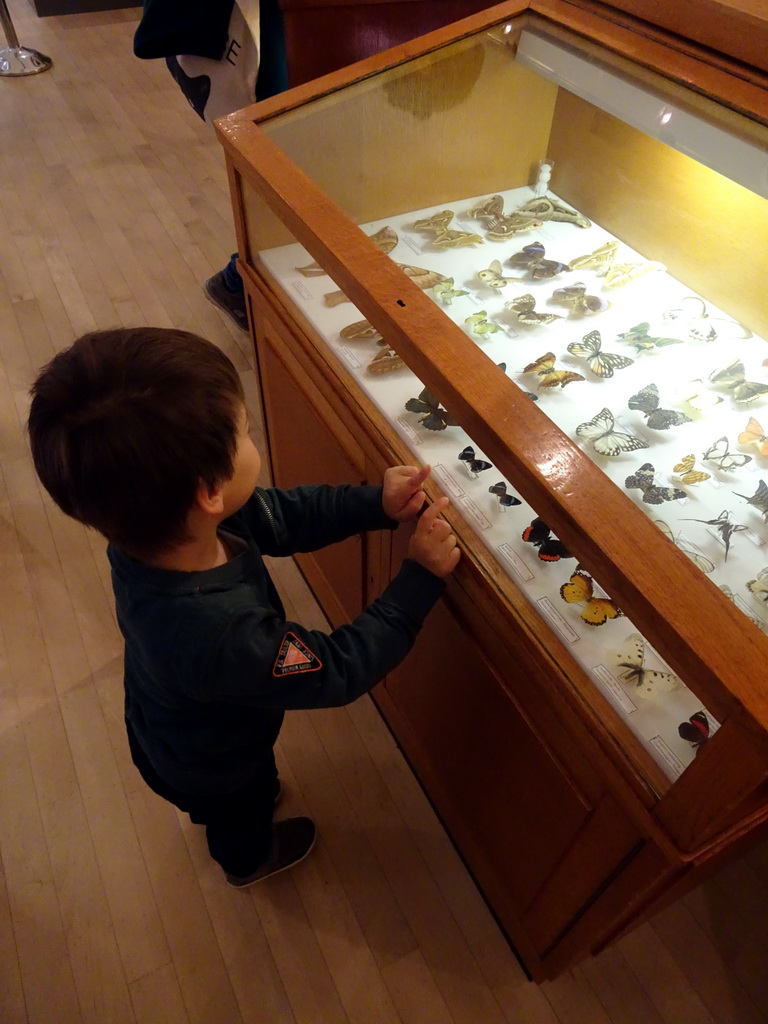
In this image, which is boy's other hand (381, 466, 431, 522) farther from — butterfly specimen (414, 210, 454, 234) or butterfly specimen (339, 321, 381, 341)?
butterfly specimen (414, 210, 454, 234)

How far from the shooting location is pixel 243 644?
28.5 inches

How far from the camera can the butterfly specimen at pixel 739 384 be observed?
1.02 meters

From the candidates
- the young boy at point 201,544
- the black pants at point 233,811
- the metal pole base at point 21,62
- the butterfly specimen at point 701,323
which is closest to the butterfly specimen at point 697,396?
the butterfly specimen at point 701,323

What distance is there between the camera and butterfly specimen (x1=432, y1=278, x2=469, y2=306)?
1.03m

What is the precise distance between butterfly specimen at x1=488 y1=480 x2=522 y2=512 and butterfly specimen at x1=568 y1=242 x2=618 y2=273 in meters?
0.54

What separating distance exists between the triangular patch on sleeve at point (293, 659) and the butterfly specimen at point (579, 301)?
28.7 inches

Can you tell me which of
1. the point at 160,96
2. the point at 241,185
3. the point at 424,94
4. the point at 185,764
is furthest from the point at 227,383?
the point at 160,96

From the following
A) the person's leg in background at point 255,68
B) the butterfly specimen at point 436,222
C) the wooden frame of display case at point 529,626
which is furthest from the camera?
the person's leg in background at point 255,68

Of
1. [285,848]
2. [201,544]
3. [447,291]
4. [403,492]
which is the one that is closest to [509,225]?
[447,291]

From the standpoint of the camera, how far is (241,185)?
117 cm

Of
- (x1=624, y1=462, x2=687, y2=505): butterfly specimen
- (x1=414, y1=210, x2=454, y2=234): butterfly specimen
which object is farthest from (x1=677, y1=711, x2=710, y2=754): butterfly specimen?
(x1=414, y1=210, x2=454, y2=234): butterfly specimen

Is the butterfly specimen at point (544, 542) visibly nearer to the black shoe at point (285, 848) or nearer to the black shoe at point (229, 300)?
the black shoe at point (285, 848)

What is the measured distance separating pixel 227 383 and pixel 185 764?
550 millimetres

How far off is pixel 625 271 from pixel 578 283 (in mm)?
94
